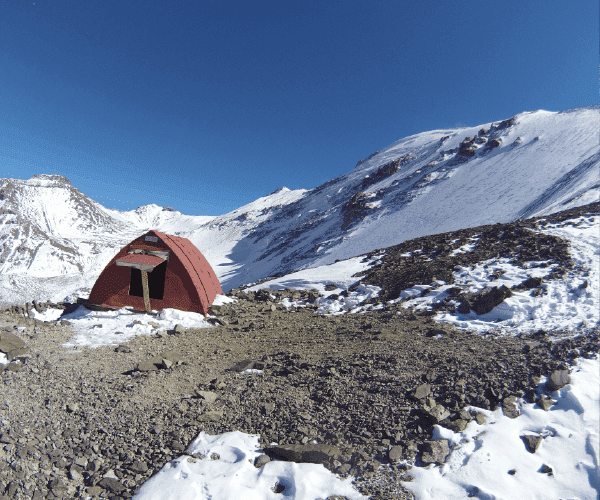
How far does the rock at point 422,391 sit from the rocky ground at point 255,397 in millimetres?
18

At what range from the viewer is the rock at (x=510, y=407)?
416 centimetres

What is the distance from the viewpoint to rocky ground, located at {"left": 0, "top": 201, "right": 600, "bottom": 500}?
3.85m

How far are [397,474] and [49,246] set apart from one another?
374 feet

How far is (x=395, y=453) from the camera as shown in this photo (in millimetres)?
3779

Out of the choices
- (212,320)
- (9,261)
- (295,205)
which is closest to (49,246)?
(9,261)

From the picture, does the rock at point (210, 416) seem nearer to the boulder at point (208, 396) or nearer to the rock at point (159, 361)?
the boulder at point (208, 396)

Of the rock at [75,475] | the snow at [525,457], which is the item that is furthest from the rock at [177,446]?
the snow at [525,457]

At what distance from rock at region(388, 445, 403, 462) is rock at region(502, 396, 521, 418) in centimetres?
169

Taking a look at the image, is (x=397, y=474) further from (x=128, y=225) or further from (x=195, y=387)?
(x=128, y=225)

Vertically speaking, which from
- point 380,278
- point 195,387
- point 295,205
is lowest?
point 195,387

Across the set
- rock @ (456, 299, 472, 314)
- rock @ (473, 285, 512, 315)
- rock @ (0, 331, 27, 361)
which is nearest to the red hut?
rock @ (0, 331, 27, 361)

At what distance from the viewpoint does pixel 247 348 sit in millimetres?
7848

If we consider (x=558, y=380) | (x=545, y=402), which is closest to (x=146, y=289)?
(x=545, y=402)

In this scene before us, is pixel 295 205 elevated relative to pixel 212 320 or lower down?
elevated
